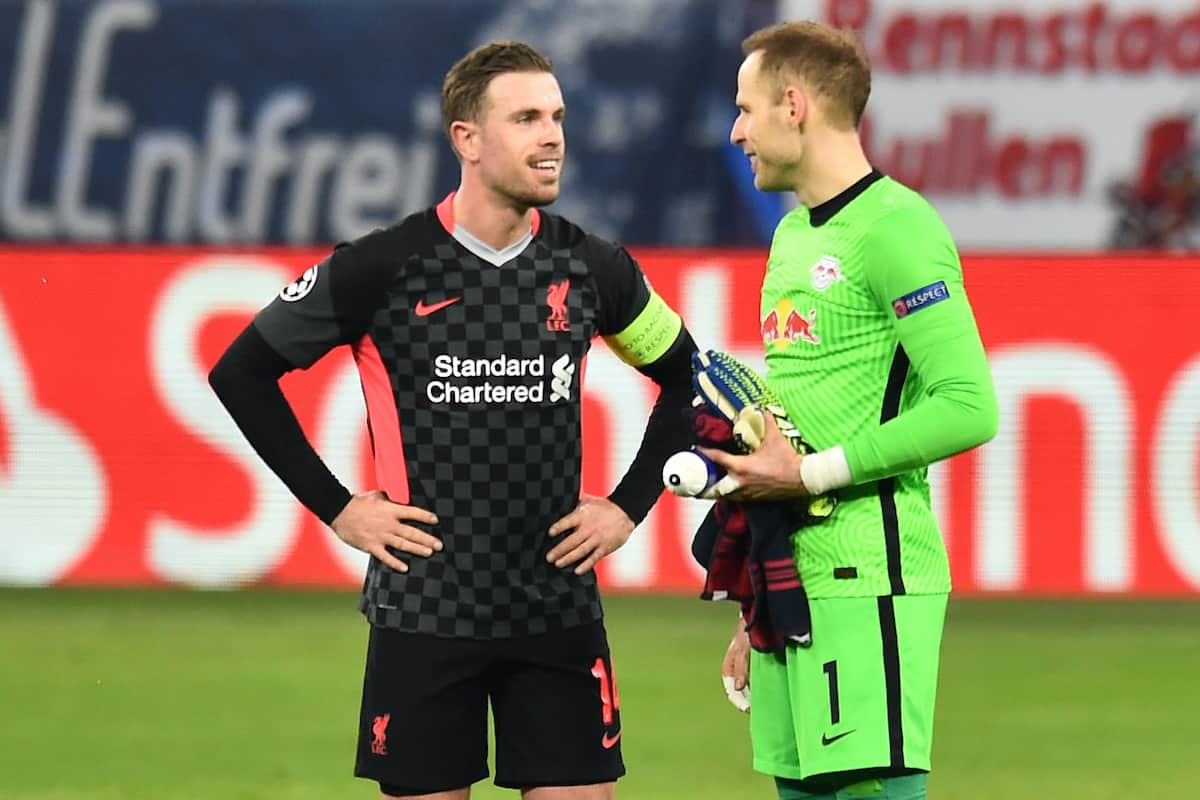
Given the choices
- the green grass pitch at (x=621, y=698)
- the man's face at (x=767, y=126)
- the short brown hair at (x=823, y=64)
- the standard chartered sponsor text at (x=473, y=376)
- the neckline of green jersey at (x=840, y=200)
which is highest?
the short brown hair at (x=823, y=64)

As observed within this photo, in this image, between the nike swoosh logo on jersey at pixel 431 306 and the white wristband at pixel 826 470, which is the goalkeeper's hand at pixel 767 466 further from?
the nike swoosh logo on jersey at pixel 431 306

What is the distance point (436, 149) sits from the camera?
16.3m

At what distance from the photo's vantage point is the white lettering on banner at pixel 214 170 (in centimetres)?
1642

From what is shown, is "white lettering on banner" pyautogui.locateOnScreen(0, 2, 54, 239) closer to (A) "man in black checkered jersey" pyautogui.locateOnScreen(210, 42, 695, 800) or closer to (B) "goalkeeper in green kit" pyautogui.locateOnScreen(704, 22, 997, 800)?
(A) "man in black checkered jersey" pyautogui.locateOnScreen(210, 42, 695, 800)

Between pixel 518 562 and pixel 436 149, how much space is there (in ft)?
39.9

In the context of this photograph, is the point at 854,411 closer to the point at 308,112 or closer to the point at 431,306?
the point at 431,306

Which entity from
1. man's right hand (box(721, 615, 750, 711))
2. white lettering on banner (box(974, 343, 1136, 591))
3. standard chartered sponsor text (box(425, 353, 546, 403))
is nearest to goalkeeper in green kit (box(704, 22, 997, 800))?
man's right hand (box(721, 615, 750, 711))

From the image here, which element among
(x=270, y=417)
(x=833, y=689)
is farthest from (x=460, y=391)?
(x=833, y=689)

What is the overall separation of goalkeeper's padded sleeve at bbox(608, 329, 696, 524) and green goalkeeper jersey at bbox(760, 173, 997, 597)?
505 mm

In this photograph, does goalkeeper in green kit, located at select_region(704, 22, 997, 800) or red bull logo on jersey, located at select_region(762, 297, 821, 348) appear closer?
goalkeeper in green kit, located at select_region(704, 22, 997, 800)

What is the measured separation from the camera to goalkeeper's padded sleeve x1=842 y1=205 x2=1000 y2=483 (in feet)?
12.9

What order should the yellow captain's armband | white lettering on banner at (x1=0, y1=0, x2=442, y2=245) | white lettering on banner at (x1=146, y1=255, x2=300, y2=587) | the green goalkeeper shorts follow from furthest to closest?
1. white lettering on banner at (x1=0, y1=0, x2=442, y2=245)
2. white lettering on banner at (x1=146, y1=255, x2=300, y2=587)
3. the yellow captain's armband
4. the green goalkeeper shorts

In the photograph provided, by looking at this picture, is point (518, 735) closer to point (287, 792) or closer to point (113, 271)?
point (287, 792)

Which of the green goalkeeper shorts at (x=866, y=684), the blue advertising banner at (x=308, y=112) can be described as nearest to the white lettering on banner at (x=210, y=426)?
the green goalkeeper shorts at (x=866, y=684)
